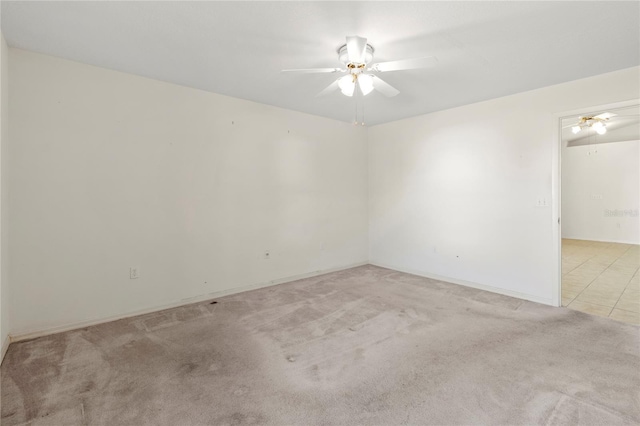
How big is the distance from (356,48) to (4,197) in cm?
299

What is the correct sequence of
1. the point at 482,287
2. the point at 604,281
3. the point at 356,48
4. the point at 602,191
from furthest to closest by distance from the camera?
the point at 602,191, the point at 604,281, the point at 482,287, the point at 356,48

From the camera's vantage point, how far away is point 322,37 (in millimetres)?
2252

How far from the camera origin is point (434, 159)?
4422mm

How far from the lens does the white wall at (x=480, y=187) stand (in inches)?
132

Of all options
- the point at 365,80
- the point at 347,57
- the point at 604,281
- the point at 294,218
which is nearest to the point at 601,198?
the point at 604,281

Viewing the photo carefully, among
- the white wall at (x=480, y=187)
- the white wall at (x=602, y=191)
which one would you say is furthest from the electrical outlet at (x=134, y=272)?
the white wall at (x=602, y=191)

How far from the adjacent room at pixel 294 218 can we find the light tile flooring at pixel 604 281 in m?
0.05

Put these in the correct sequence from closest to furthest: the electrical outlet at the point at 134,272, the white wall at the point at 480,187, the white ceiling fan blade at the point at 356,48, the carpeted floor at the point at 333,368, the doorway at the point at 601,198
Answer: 1. the carpeted floor at the point at 333,368
2. the white ceiling fan blade at the point at 356,48
3. the electrical outlet at the point at 134,272
4. the white wall at the point at 480,187
5. the doorway at the point at 601,198

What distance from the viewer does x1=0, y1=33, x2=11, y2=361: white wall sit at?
2.24 metres

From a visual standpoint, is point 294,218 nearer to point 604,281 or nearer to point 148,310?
point 148,310

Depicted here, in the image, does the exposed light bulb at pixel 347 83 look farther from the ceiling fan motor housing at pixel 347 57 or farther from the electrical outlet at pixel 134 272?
the electrical outlet at pixel 134 272

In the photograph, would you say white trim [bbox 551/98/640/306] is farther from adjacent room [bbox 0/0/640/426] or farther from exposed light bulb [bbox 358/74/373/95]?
exposed light bulb [bbox 358/74/373/95]

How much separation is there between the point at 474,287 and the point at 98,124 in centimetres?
482

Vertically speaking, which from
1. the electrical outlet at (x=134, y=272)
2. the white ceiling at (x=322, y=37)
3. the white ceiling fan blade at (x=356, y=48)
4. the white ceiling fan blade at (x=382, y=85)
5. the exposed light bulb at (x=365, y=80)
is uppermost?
the white ceiling at (x=322, y=37)
